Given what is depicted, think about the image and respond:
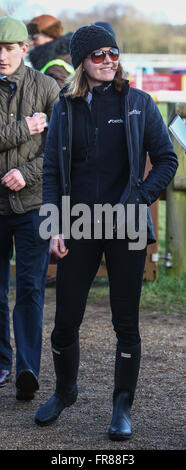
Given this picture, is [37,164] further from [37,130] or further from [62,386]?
[62,386]

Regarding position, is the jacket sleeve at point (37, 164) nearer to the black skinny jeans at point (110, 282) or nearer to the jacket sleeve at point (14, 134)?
the jacket sleeve at point (14, 134)

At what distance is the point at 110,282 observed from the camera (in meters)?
3.73

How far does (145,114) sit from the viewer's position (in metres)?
3.62

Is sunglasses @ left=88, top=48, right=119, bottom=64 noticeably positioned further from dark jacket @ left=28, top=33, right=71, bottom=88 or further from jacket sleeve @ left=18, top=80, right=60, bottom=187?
dark jacket @ left=28, top=33, right=71, bottom=88

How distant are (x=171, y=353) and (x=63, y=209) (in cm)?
189

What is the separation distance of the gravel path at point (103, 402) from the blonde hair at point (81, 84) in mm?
1555

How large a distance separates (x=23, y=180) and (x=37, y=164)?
5.7 inches

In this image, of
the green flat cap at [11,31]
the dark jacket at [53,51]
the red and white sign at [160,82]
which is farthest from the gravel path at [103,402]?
the red and white sign at [160,82]

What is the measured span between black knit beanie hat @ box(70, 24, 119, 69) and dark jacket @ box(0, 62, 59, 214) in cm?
77

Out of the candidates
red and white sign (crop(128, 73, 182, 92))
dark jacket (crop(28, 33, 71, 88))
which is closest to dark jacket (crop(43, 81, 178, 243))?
dark jacket (crop(28, 33, 71, 88))

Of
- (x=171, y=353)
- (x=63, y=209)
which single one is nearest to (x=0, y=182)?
(x=63, y=209)

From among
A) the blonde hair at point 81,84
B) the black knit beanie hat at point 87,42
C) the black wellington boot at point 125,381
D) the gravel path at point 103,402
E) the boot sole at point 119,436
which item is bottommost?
the gravel path at point 103,402

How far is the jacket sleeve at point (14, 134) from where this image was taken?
4.33m

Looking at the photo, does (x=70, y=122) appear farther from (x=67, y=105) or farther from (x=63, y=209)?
(x=63, y=209)
